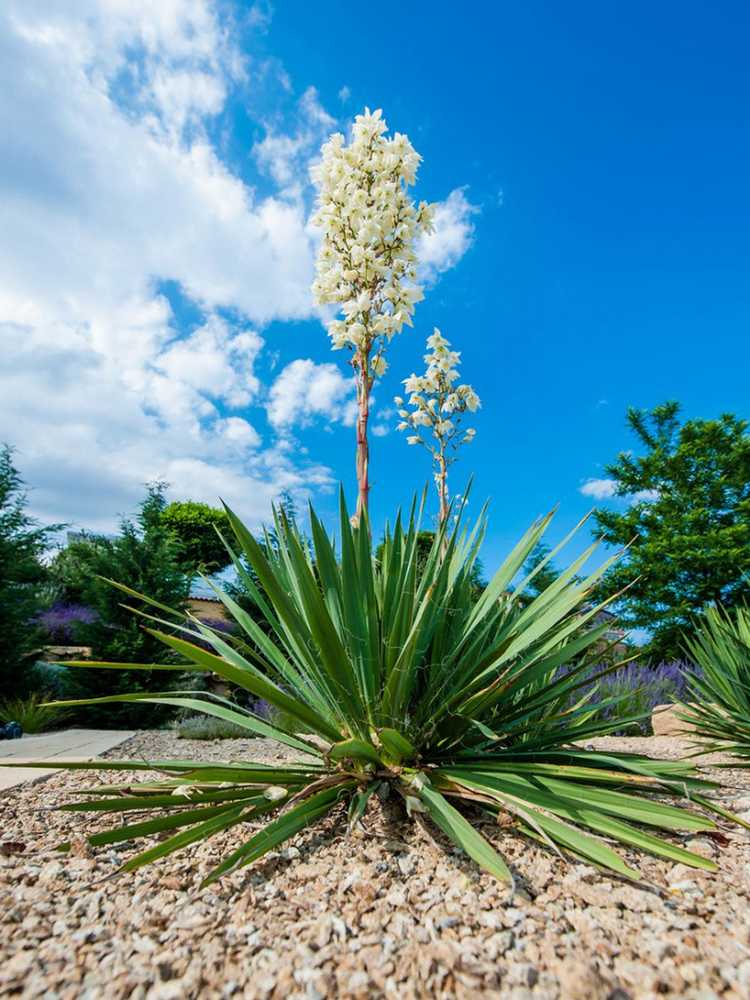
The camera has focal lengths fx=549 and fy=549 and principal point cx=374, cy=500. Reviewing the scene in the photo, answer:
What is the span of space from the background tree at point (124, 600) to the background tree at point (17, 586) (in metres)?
0.52

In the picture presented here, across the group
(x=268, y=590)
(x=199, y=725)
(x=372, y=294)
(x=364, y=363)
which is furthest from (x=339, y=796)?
(x=199, y=725)

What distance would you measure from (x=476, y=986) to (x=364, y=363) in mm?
2571

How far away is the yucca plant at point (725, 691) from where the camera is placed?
344 cm

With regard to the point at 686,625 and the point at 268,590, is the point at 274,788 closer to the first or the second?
the point at 268,590

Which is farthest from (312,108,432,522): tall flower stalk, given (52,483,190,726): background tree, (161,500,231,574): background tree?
(161,500,231,574): background tree

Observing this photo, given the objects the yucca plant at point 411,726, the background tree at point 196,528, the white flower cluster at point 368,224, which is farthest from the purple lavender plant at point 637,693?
the background tree at point 196,528

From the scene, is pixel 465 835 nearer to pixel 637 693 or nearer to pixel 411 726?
pixel 411 726

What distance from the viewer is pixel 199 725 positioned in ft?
18.3

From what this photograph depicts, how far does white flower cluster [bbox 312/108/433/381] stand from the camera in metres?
3.18

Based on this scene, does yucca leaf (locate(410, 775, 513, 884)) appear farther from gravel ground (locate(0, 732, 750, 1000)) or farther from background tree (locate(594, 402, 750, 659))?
background tree (locate(594, 402, 750, 659))

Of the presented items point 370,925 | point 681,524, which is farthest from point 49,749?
point 681,524

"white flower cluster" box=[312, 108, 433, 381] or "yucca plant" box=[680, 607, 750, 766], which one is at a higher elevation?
"white flower cluster" box=[312, 108, 433, 381]

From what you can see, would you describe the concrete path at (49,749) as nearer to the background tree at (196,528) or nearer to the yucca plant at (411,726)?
the yucca plant at (411,726)

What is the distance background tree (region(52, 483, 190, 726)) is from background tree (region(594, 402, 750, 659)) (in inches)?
426
